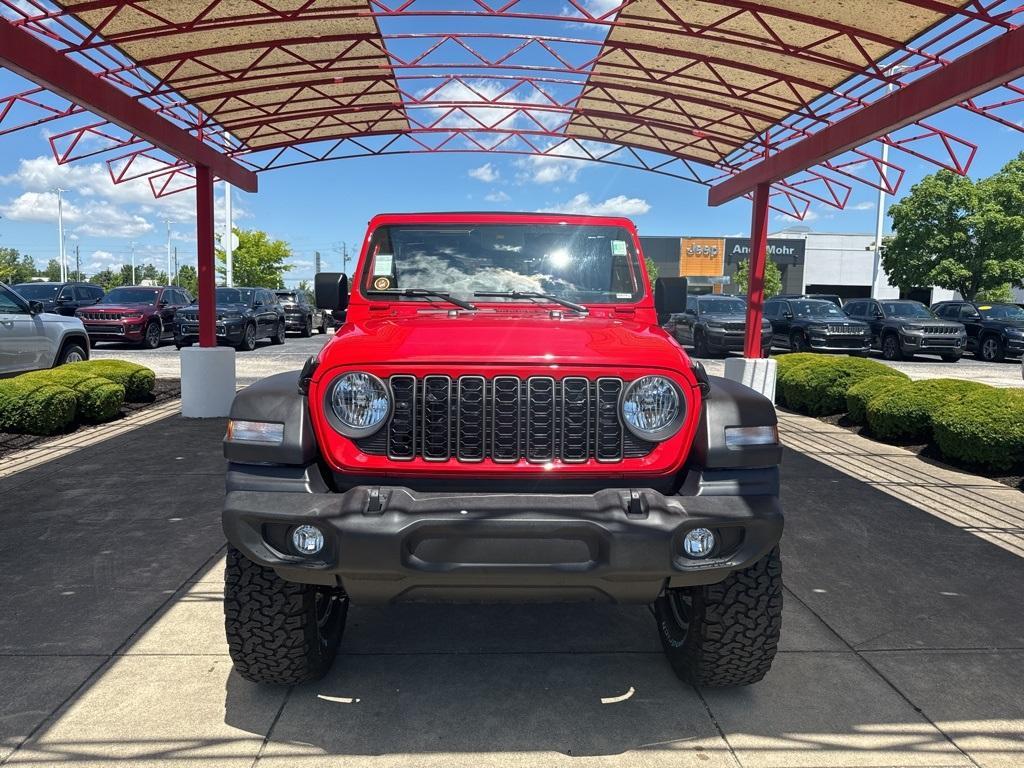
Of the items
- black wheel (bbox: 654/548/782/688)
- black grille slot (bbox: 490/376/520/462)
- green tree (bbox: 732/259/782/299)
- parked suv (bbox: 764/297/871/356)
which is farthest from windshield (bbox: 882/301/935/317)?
green tree (bbox: 732/259/782/299)

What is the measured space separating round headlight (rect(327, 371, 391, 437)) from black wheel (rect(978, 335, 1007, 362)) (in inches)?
840

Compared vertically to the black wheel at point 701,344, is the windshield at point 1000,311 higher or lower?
higher

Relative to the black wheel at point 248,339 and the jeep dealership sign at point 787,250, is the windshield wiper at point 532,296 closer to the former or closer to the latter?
the black wheel at point 248,339

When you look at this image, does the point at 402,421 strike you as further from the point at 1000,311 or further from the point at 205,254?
the point at 1000,311

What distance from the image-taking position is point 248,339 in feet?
63.4

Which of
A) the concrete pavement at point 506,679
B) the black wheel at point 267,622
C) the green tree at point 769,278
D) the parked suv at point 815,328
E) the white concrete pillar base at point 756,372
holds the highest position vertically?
the green tree at point 769,278

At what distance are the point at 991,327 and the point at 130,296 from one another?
2208cm

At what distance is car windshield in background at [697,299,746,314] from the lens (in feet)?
61.5

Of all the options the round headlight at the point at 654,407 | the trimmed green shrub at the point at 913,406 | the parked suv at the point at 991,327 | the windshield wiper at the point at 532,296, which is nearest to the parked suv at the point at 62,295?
the trimmed green shrub at the point at 913,406

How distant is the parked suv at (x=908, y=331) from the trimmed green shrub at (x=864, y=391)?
981 centimetres

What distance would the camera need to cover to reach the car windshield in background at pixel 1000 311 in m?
20.4

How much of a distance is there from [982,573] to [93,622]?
486 cm

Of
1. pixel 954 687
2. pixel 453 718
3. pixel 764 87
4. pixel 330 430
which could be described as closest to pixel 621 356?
pixel 330 430

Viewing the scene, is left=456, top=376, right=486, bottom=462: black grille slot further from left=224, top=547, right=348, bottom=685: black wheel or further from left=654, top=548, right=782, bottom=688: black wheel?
left=654, top=548, right=782, bottom=688: black wheel
